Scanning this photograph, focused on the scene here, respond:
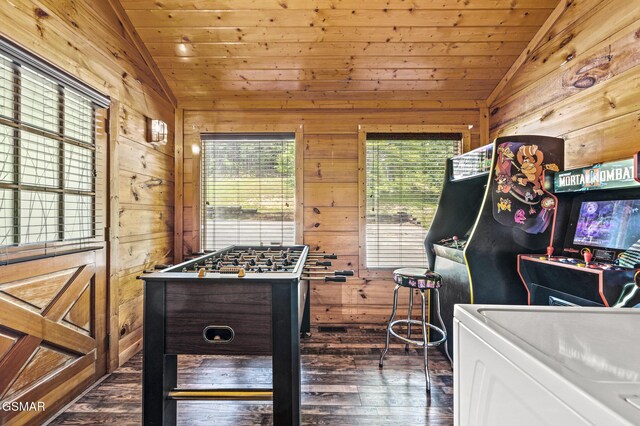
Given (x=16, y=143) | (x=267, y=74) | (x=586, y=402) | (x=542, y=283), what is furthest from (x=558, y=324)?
(x=267, y=74)

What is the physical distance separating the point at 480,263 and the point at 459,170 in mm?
942

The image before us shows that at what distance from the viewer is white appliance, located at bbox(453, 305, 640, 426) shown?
0.48m

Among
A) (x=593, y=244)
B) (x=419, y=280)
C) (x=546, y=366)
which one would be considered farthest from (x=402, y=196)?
(x=546, y=366)

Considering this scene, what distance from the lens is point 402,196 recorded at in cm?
335

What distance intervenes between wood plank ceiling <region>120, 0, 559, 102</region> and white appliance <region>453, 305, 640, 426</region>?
249 cm

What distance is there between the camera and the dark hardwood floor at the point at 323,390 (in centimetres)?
185

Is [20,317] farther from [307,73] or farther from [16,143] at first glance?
[307,73]

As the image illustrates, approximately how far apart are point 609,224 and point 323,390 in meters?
2.01

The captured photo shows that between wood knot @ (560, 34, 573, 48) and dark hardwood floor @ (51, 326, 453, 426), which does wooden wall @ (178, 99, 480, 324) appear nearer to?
dark hardwood floor @ (51, 326, 453, 426)

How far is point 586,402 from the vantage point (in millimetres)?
461

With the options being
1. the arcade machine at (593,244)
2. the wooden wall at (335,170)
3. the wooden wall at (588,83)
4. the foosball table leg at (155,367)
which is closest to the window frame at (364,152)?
the wooden wall at (335,170)

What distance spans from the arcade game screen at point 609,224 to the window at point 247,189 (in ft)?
8.06

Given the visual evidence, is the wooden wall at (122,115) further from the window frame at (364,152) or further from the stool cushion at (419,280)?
the stool cushion at (419,280)

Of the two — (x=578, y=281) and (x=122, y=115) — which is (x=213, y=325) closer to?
(x=578, y=281)
